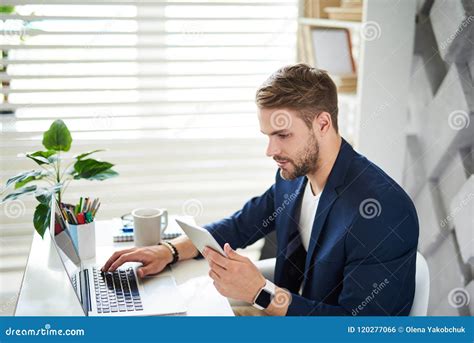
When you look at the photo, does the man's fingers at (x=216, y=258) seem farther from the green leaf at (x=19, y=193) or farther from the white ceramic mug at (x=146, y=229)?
the green leaf at (x=19, y=193)

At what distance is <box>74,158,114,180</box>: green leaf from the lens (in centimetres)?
144

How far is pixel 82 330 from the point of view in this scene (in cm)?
94

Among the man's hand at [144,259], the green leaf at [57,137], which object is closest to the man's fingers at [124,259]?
the man's hand at [144,259]

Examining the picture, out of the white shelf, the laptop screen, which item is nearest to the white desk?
the laptop screen

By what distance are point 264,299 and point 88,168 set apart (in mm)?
534

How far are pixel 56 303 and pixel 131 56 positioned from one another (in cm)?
140

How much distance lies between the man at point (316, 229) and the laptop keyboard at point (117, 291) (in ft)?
0.10

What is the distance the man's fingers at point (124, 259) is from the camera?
1.36m

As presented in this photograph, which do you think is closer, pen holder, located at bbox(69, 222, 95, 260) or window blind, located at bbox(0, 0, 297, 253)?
pen holder, located at bbox(69, 222, 95, 260)

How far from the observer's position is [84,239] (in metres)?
1.45

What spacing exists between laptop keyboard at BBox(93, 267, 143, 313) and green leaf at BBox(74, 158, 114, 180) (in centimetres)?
23

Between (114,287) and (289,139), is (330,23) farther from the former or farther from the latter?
(114,287)

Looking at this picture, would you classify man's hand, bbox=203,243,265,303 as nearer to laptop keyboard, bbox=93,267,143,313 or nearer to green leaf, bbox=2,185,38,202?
laptop keyboard, bbox=93,267,143,313

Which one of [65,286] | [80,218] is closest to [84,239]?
[80,218]
